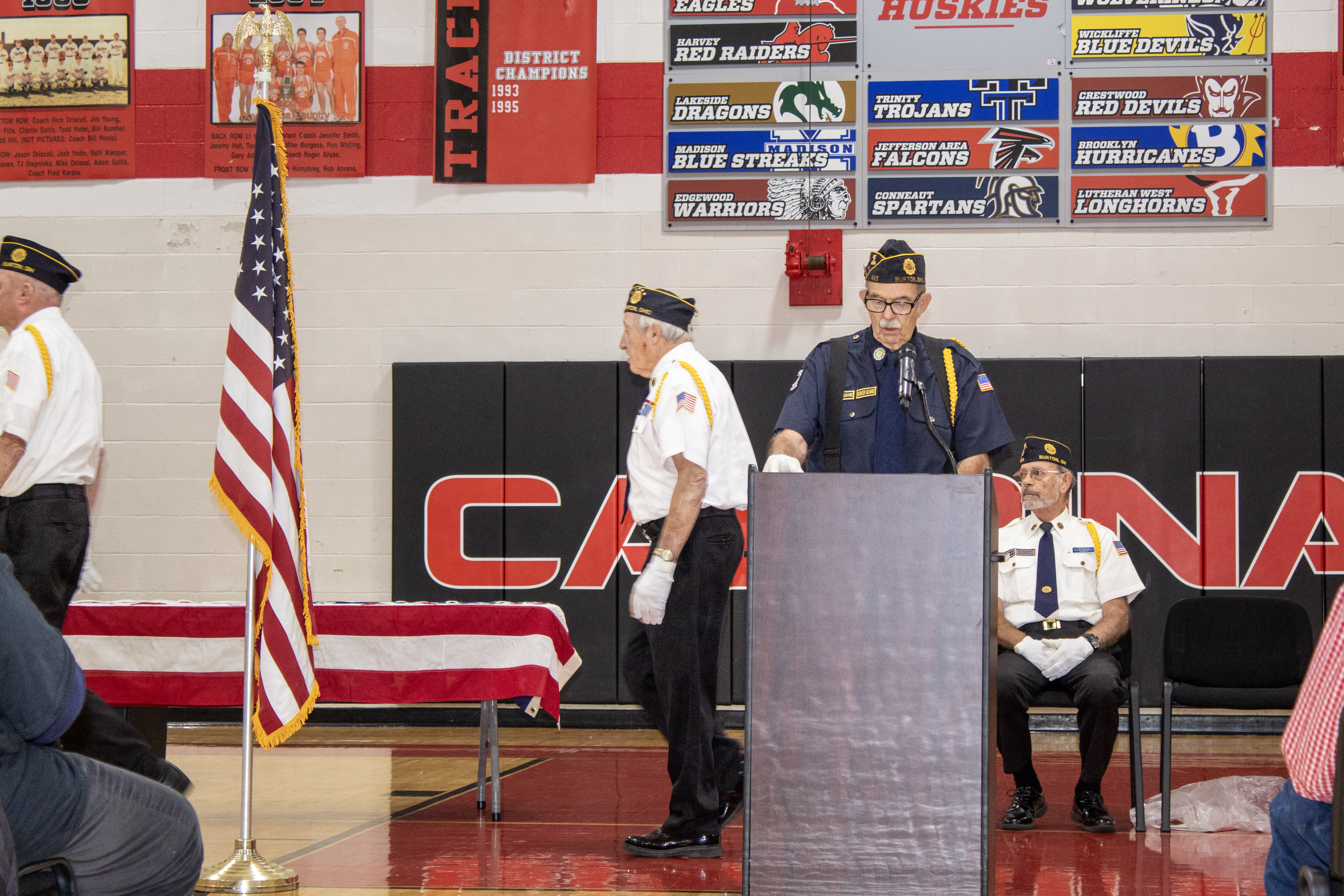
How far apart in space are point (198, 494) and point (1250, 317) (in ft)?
20.0

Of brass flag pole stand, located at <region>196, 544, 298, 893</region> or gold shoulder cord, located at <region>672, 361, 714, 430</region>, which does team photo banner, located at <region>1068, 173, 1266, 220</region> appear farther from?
brass flag pole stand, located at <region>196, 544, 298, 893</region>

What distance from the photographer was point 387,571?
7.68 meters

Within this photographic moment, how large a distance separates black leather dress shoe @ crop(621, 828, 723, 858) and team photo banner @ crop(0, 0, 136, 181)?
566cm

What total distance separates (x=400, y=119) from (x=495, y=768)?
4366mm

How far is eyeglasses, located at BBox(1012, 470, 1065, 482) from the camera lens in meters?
5.15

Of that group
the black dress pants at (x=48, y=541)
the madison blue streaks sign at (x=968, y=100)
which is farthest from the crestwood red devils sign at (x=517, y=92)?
the black dress pants at (x=48, y=541)

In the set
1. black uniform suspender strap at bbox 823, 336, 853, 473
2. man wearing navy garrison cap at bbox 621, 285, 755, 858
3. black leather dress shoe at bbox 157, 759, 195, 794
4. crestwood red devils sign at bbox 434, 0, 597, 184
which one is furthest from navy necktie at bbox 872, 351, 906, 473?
crestwood red devils sign at bbox 434, 0, 597, 184

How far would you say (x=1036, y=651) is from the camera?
15.8 feet

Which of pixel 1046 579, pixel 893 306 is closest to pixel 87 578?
pixel 893 306

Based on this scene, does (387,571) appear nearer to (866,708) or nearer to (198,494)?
(198,494)

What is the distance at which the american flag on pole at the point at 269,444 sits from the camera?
368cm

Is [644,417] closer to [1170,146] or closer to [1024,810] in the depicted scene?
[1024,810]

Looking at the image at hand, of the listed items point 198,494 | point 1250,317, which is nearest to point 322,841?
point 198,494

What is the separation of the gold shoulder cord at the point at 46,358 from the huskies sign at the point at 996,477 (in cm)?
322
